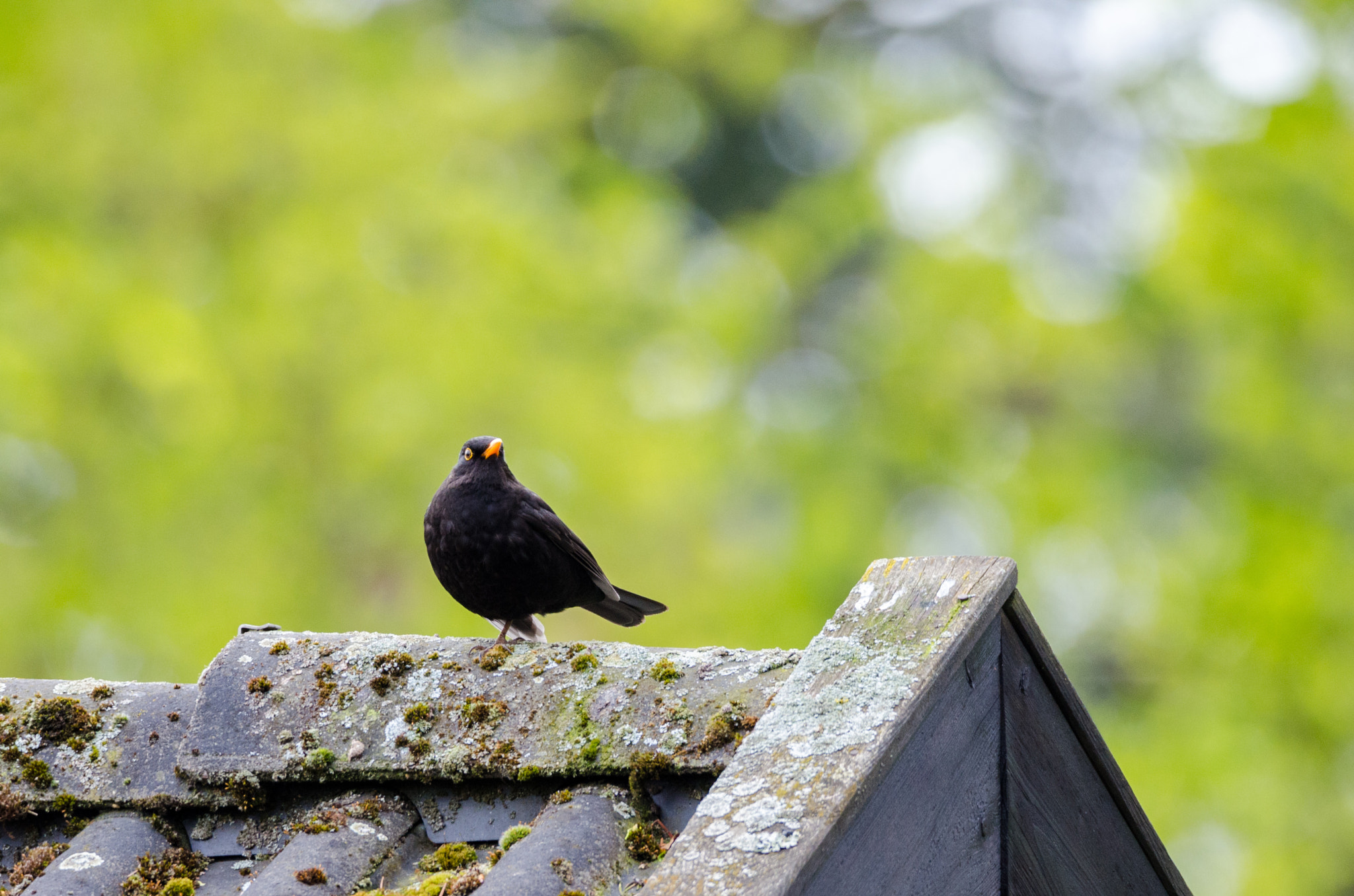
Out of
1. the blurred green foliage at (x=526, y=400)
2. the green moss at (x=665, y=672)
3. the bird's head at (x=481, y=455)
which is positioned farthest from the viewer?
the blurred green foliage at (x=526, y=400)

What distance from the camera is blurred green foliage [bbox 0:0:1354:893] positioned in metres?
7.55

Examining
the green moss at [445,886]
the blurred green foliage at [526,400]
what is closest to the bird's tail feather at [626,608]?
the green moss at [445,886]

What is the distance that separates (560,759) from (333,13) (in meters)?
8.99

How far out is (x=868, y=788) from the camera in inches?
58.5

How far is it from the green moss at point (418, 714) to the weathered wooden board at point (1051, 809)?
3.54 feet

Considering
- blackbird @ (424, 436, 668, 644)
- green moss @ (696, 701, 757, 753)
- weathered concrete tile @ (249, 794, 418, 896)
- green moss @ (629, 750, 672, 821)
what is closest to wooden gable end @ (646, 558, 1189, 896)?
green moss @ (696, 701, 757, 753)

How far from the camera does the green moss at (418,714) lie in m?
2.15

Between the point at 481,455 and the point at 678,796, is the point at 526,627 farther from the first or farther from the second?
the point at 678,796

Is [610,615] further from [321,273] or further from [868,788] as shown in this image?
[321,273]

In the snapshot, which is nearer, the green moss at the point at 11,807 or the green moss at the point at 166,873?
the green moss at the point at 166,873

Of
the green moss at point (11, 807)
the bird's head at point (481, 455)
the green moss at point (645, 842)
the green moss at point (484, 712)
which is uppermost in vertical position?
the bird's head at point (481, 455)

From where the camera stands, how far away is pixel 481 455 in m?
3.90

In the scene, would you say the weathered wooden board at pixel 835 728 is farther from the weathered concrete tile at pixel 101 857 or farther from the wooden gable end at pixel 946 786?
the weathered concrete tile at pixel 101 857

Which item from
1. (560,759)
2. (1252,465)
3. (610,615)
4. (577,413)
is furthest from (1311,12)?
(560,759)
